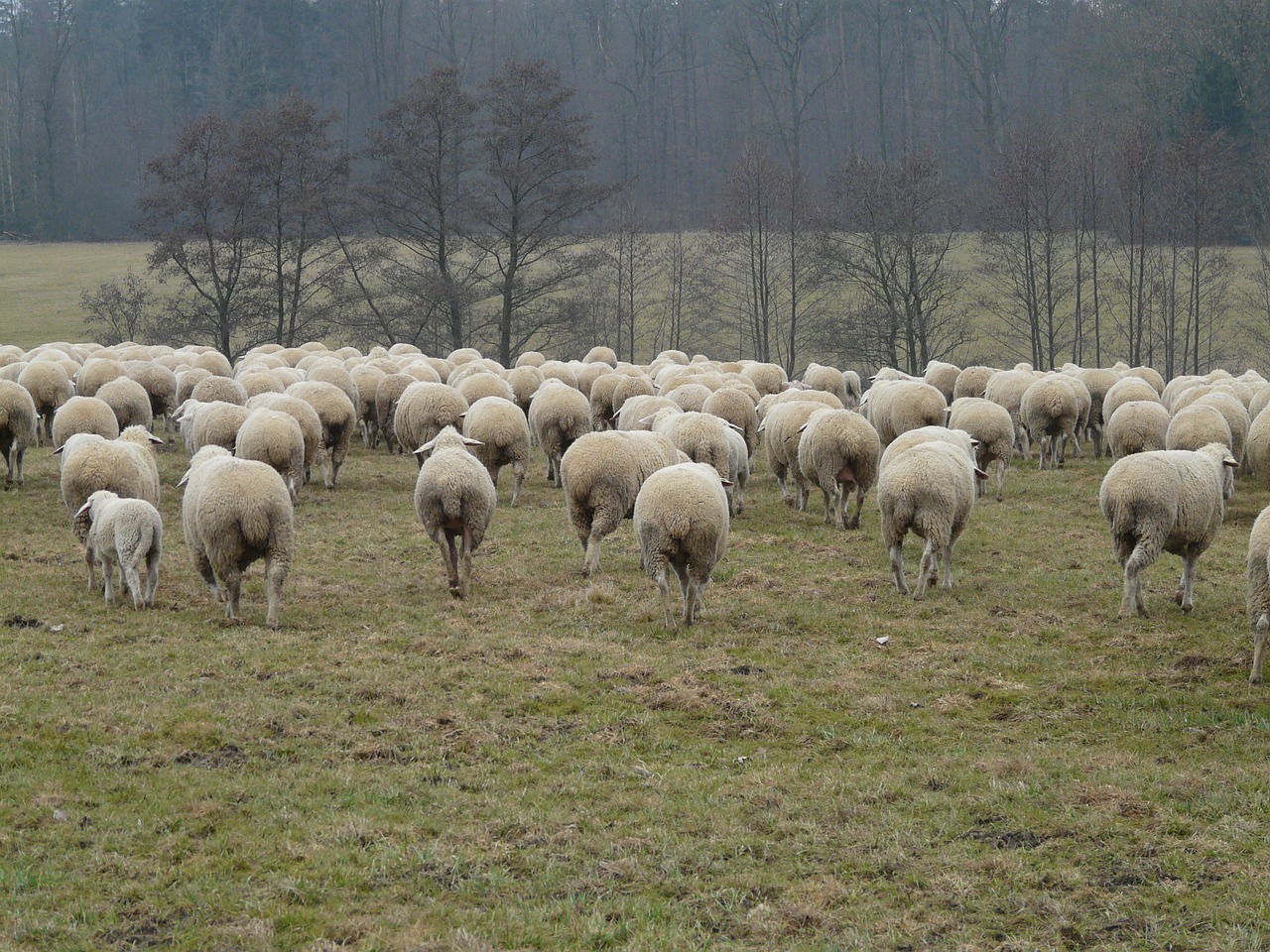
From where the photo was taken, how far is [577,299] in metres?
46.5

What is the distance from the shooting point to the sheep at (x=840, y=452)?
1570cm

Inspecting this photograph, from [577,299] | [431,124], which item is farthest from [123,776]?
[577,299]

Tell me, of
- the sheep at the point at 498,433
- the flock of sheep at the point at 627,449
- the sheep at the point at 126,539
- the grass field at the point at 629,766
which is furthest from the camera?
the sheep at the point at 498,433

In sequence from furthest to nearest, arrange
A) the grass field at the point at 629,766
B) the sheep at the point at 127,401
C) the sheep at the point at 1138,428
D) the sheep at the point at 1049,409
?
the sheep at the point at 127,401 < the sheep at the point at 1049,409 < the sheep at the point at 1138,428 < the grass field at the point at 629,766

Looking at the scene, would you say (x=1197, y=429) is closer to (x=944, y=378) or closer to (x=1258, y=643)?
(x=1258, y=643)

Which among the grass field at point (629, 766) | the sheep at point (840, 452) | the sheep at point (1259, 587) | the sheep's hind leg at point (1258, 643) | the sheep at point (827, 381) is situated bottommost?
the grass field at point (629, 766)

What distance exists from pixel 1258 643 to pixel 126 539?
1027 cm

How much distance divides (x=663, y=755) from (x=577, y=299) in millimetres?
39300

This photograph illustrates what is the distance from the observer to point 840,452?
15.8 metres

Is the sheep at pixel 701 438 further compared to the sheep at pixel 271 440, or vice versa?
the sheep at pixel 701 438

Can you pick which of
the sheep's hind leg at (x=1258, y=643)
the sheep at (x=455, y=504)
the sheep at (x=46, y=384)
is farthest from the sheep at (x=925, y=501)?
the sheep at (x=46, y=384)

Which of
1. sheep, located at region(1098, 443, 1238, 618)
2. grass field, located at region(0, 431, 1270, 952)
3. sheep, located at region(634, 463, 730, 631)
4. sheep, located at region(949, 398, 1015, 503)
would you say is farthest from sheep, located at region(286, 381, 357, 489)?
sheep, located at region(1098, 443, 1238, 618)

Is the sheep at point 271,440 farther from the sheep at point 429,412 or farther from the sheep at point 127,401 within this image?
the sheep at point 127,401

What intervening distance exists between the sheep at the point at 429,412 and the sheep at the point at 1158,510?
35.3ft
